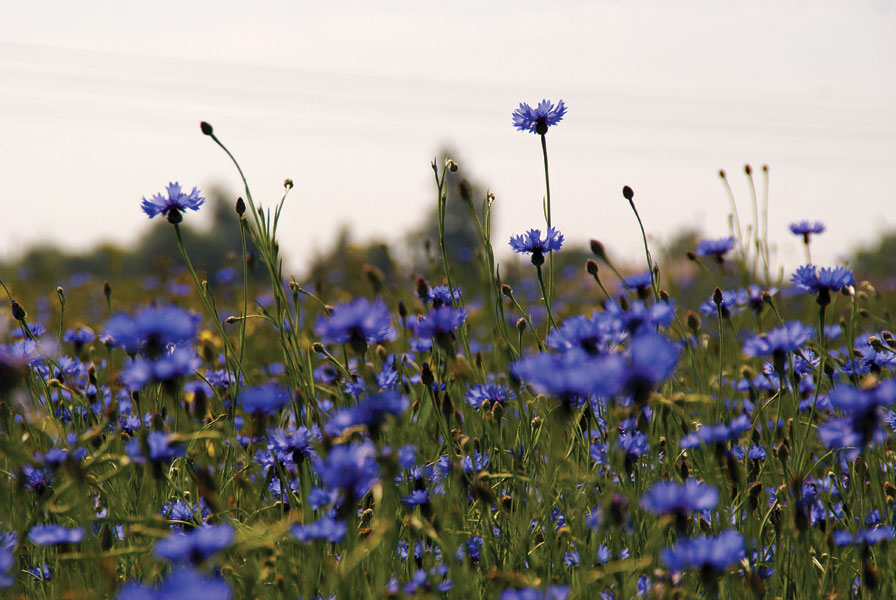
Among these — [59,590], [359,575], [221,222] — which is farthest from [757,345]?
[221,222]

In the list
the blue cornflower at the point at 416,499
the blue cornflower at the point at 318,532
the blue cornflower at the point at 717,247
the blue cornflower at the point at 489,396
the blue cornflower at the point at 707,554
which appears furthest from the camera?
the blue cornflower at the point at 717,247

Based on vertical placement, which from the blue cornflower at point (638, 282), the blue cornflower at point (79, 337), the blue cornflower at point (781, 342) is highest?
the blue cornflower at point (638, 282)

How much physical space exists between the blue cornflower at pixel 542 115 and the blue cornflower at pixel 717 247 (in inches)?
33.8

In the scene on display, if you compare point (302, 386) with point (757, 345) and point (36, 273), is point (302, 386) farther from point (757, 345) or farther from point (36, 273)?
point (36, 273)

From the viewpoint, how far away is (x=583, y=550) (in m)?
1.34

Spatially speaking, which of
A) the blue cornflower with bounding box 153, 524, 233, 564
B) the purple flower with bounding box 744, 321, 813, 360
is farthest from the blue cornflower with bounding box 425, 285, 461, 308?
the blue cornflower with bounding box 153, 524, 233, 564

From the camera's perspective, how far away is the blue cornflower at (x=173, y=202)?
1726 millimetres

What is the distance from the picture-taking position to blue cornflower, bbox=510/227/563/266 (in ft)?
6.15

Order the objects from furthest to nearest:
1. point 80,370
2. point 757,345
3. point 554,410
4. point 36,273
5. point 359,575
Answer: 1. point 36,273
2. point 80,370
3. point 757,345
4. point 359,575
5. point 554,410

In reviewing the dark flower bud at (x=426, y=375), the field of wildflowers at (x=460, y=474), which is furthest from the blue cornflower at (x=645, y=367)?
the dark flower bud at (x=426, y=375)

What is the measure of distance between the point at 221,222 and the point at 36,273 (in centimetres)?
2508

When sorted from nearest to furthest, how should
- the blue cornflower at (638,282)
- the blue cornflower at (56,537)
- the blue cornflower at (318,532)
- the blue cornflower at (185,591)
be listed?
the blue cornflower at (185,591) < the blue cornflower at (318,532) < the blue cornflower at (56,537) < the blue cornflower at (638,282)

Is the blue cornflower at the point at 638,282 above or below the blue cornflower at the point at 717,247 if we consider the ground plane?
below

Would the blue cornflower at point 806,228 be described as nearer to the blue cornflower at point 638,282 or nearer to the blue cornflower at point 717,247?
the blue cornflower at point 717,247
